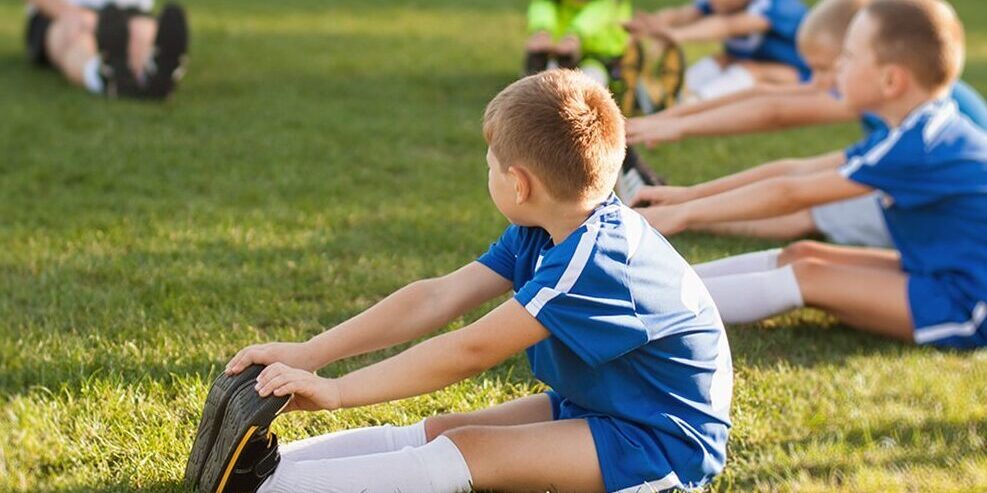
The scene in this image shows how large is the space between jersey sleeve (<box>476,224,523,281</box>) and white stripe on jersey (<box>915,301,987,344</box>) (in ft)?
4.96

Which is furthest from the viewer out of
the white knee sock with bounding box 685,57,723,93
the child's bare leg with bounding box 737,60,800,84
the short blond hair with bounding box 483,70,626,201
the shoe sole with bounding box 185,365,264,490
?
the white knee sock with bounding box 685,57,723,93

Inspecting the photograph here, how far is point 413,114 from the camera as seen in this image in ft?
20.7

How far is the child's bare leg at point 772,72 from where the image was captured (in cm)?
655

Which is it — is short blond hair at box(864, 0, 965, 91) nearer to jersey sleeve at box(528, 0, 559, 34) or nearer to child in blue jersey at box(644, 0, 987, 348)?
child in blue jersey at box(644, 0, 987, 348)

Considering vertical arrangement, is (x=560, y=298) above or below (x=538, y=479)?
above

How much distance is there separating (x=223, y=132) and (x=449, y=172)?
1202 millimetres

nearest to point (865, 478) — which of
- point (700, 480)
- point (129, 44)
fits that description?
point (700, 480)

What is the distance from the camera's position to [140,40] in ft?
21.9

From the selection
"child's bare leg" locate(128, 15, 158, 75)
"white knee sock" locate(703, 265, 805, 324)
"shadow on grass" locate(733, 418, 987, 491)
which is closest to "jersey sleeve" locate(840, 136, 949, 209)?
"white knee sock" locate(703, 265, 805, 324)

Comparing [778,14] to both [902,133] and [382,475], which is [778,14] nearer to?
[902,133]

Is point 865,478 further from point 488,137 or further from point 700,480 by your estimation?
point 488,137

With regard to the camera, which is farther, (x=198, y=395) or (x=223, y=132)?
(x=223, y=132)

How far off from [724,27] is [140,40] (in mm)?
3181

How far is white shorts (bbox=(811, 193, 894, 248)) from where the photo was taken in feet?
15.2
